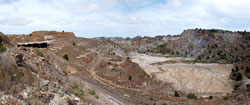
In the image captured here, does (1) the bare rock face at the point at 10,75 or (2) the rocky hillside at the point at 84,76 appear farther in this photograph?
(2) the rocky hillside at the point at 84,76

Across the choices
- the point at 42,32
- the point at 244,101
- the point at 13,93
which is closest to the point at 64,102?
the point at 13,93

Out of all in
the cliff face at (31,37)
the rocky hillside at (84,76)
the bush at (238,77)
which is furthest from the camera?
the cliff face at (31,37)

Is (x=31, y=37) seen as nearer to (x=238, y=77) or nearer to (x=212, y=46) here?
(x=238, y=77)

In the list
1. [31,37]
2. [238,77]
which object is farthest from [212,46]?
[31,37]

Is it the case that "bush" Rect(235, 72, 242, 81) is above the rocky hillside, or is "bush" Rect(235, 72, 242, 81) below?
below

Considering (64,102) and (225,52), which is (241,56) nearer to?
(225,52)

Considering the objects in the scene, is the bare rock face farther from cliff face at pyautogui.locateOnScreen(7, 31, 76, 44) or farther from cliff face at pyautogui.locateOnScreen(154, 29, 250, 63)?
cliff face at pyautogui.locateOnScreen(154, 29, 250, 63)

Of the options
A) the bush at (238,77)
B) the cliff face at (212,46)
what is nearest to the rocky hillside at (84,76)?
the bush at (238,77)

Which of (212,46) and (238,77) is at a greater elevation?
(212,46)

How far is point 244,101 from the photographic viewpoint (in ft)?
56.3

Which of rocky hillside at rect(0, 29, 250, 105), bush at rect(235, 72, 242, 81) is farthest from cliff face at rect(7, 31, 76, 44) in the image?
bush at rect(235, 72, 242, 81)

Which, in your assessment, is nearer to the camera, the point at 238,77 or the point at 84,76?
the point at 84,76

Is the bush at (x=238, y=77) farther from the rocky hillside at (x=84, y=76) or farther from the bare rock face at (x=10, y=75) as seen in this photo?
the bare rock face at (x=10, y=75)

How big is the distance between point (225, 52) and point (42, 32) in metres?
60.6
